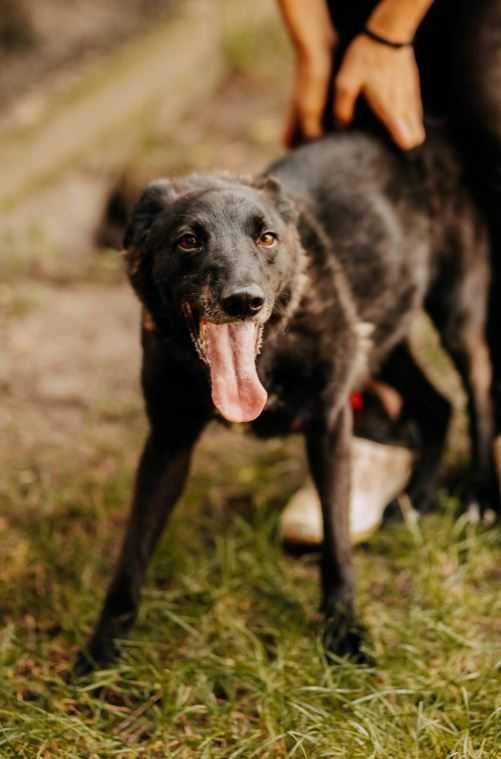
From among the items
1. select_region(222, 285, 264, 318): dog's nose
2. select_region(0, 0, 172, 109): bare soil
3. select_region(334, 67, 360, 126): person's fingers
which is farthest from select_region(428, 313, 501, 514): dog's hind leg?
select_region(0, 0, 172, 109): bare soil

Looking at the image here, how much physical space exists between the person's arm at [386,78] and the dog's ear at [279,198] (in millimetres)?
553

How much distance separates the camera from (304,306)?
2.79m

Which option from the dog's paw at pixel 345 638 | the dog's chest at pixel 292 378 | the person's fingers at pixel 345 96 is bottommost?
the dog's paw at pixel 345 638

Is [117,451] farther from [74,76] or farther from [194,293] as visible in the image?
[74,76]

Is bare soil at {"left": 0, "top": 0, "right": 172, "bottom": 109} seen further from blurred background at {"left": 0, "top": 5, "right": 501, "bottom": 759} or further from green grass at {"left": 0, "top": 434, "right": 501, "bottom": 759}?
green grass at {"left": 0, "top": 434, "right": 501, "bottom": 759}

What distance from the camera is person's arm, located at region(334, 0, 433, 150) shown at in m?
3.09

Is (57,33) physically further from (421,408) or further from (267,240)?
(267,240)

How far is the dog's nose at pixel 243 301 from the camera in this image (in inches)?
Result: 91.6

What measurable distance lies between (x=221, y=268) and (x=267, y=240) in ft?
0.71

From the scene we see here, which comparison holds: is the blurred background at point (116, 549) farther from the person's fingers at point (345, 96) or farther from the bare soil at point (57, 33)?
the person's fingers at point (345, 96)

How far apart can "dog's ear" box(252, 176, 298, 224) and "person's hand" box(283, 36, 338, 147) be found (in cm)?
62

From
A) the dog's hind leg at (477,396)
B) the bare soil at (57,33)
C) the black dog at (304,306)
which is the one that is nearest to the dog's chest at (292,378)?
the black dog at (304,306)

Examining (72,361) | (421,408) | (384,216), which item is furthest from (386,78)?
(72,361)

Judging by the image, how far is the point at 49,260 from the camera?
4.94 meters
